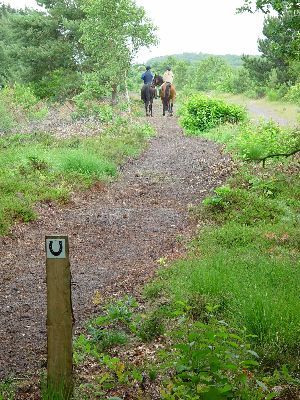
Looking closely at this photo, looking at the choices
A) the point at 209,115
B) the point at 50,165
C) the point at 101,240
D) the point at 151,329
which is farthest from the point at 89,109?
the point at 151,329

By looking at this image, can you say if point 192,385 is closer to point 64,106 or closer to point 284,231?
point 284,231

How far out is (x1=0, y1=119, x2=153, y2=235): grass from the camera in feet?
37.4

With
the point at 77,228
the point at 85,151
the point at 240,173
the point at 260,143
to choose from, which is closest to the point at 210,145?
the point at 260,143

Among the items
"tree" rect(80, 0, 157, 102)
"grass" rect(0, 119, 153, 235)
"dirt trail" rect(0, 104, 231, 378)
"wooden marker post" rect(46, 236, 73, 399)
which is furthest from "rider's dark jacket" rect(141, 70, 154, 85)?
"wooden marker post" rect(46, 236, 73, 399)

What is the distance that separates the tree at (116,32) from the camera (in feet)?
81.9

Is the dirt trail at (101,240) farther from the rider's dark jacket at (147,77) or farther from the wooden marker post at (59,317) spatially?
the rider's dark jacket at (147,77)

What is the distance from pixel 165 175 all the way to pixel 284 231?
685 centimetres

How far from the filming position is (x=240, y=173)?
42.6 feet

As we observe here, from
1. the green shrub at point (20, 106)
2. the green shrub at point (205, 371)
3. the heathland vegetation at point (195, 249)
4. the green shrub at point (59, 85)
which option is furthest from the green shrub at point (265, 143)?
the green shrub at point (59, 85)

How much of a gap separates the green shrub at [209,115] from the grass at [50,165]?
404 cm

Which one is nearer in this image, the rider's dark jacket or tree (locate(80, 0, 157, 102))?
tree (locate(80, 0, 157, 102))

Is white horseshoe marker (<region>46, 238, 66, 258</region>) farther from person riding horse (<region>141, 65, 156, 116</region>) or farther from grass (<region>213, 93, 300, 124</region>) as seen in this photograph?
person riding horse (<region>141, 65, 156, 116</region>)

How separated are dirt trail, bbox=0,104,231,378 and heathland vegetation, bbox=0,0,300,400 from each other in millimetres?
393

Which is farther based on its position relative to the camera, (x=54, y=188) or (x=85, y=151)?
(x=85, y=151)
